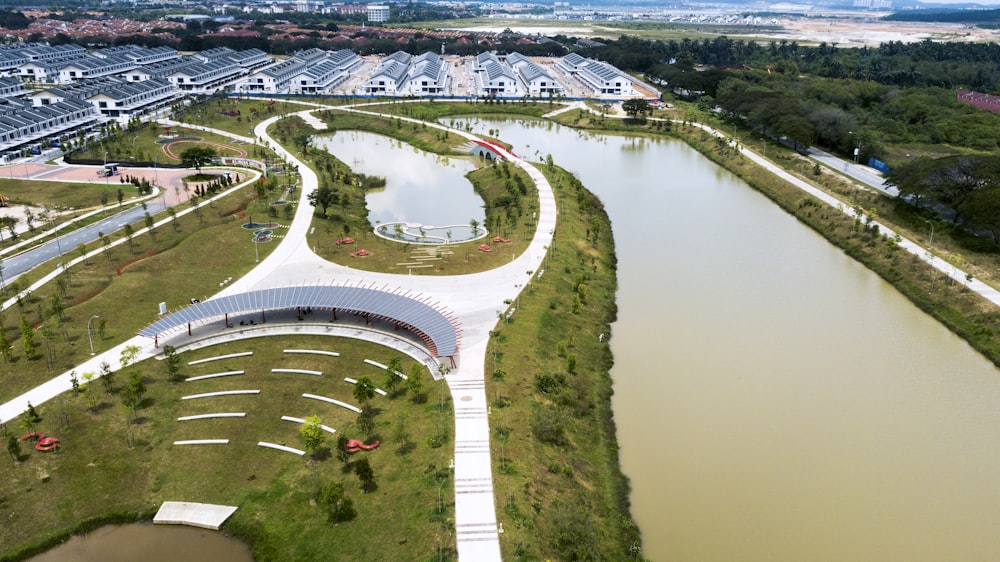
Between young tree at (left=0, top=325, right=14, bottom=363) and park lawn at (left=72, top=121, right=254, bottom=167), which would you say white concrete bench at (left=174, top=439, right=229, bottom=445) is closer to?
young tree at (left=0, top=325, right=14, bottom=363)

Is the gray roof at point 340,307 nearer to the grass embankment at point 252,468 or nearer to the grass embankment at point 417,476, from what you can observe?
the grass embankment at point 417,476

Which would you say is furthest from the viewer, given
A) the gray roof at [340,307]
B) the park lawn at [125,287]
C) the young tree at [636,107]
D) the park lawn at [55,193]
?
the young tree at [636,107]

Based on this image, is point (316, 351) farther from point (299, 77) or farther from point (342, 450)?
point (299, 77)

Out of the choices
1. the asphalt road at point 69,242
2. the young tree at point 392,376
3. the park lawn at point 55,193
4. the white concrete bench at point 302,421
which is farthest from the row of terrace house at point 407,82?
the white concrete bench at point 302,421

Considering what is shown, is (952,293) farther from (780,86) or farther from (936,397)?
(780,86)

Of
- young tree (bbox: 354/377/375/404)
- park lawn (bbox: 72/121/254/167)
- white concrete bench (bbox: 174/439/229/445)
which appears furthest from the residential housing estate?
young tree (bbox: 354/377/375/404)

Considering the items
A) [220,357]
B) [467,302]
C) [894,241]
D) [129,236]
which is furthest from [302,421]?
[894,241]
